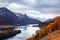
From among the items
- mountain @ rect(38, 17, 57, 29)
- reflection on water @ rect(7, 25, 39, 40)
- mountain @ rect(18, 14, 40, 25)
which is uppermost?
mountain @ rect(18, 14, 40, 25)

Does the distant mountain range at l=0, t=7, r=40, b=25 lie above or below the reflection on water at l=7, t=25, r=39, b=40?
above

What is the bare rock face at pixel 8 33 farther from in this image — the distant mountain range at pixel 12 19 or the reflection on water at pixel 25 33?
the distant mountain range at pixel 12 19

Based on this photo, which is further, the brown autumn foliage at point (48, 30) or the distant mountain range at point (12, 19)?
the distant mountain range at point (12, 19)

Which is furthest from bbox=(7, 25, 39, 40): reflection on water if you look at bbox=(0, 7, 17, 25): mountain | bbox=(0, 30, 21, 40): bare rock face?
bbox=(0, 7, 17, 25): mountain

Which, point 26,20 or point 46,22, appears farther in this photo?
point 26,20

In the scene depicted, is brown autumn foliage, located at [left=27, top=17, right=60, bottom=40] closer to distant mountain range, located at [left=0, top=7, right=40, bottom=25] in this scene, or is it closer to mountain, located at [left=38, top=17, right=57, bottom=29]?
mountain, located at [left=38, top=17, right=57, bottom=29]

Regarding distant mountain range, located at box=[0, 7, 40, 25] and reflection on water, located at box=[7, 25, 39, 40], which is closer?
reflection on water, located at box=[7, 25, 39, 40]

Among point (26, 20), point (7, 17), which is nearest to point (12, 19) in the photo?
point (7, 17)

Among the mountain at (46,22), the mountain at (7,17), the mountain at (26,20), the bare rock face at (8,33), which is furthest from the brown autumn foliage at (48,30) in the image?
the mountain at (7,17)

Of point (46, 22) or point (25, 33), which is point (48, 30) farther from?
point (25, 33)

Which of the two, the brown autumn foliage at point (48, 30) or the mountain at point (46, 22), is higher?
the mountain at point (46, 22)
